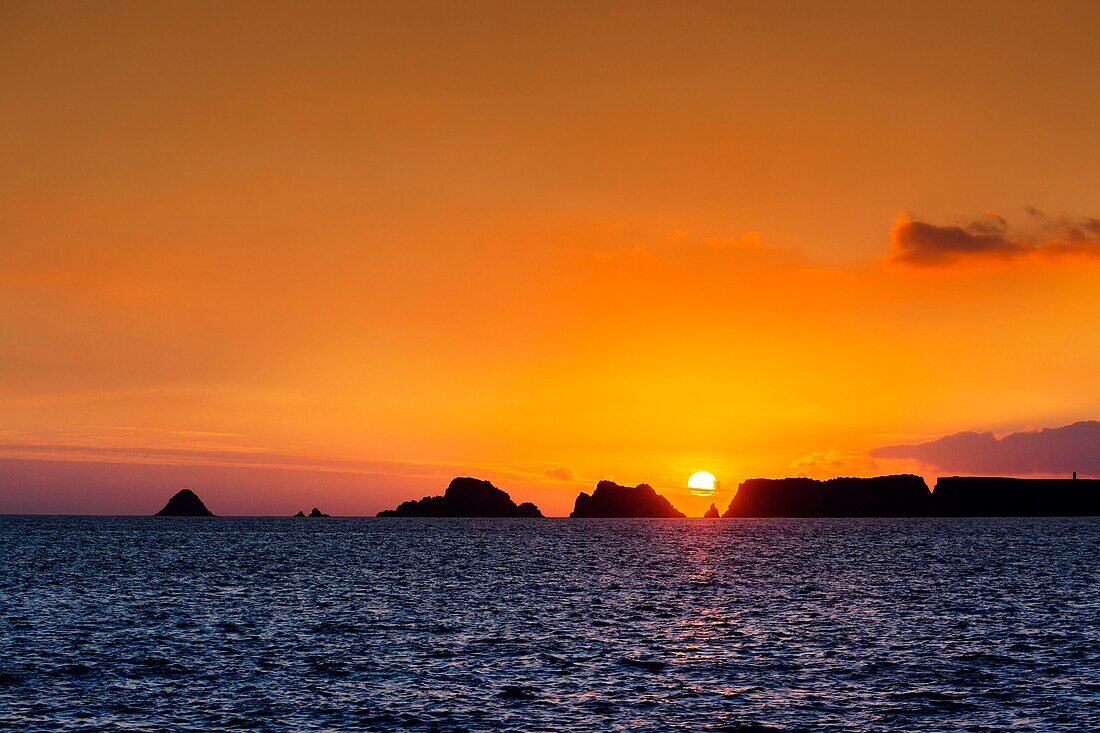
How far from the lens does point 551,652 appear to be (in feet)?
158

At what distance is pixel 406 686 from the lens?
4038cm

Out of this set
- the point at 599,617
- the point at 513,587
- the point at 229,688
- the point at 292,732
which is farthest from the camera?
the point at 513,587

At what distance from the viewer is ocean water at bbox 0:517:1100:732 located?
35.2 metres

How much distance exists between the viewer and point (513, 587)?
83875 millimetres

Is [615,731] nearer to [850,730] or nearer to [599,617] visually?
[850,730]

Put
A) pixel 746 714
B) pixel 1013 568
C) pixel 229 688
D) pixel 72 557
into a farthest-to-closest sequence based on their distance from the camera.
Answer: pixel 72 557, pixel 1013 568, pixel 229 688, pixel 746 714

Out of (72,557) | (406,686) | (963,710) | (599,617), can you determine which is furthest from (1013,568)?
(72,557)

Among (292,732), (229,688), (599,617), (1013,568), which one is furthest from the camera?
(1013,568)

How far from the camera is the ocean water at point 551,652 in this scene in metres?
35.2

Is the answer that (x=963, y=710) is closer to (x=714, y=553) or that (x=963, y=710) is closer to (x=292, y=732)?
(x=292, y=732)

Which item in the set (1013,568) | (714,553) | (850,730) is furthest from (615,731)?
(714,553)

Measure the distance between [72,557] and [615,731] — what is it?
116 meters

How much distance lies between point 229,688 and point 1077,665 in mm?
37898

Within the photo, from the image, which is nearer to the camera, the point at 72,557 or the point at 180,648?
the point at 180,648
